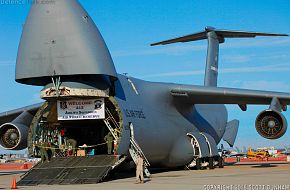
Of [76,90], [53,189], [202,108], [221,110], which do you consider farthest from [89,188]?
[221,110]

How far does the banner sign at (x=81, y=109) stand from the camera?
15.8 metres

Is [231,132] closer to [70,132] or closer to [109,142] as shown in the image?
[70,132]

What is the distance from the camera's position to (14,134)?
19125mm

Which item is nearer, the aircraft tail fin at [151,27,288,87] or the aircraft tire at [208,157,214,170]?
the aircraft tire at [208,157,214,170]

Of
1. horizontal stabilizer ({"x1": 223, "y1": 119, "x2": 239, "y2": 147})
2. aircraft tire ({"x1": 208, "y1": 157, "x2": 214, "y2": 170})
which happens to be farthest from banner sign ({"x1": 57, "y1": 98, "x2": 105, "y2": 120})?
horizontal stabilizer ({"x1": 223, "y1": 119, "x2": 239, "y2": 147})

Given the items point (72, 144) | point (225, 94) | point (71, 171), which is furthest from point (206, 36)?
point (71, 171)

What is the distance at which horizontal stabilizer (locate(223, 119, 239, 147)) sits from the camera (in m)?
25.5

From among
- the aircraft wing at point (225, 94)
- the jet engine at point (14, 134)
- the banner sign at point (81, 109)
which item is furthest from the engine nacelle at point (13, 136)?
the aircraft wing at point (225, 94)

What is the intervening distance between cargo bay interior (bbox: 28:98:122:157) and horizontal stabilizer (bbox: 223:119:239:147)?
9.60m

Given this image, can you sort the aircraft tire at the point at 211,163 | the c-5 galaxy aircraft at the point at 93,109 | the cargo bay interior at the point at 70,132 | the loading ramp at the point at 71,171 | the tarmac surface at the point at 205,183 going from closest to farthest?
the tarmac surface at the point at 205,183
the loading ramp at the point at 71,171
the c-5 galaxy aircraft at the point at 93,109
the cargo bay interior at the point at 70,132
the aircraft tire at the point at 211,163

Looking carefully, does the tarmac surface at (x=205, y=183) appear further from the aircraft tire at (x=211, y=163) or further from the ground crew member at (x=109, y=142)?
the aircraft tire at (x=211, y=163)

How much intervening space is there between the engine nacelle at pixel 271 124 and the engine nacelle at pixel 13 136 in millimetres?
8963

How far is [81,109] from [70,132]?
6.58 ft

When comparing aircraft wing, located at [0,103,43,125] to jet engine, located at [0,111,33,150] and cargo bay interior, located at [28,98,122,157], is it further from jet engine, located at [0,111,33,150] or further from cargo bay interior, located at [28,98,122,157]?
cargo bay interior, located at [28,98,122,157]
